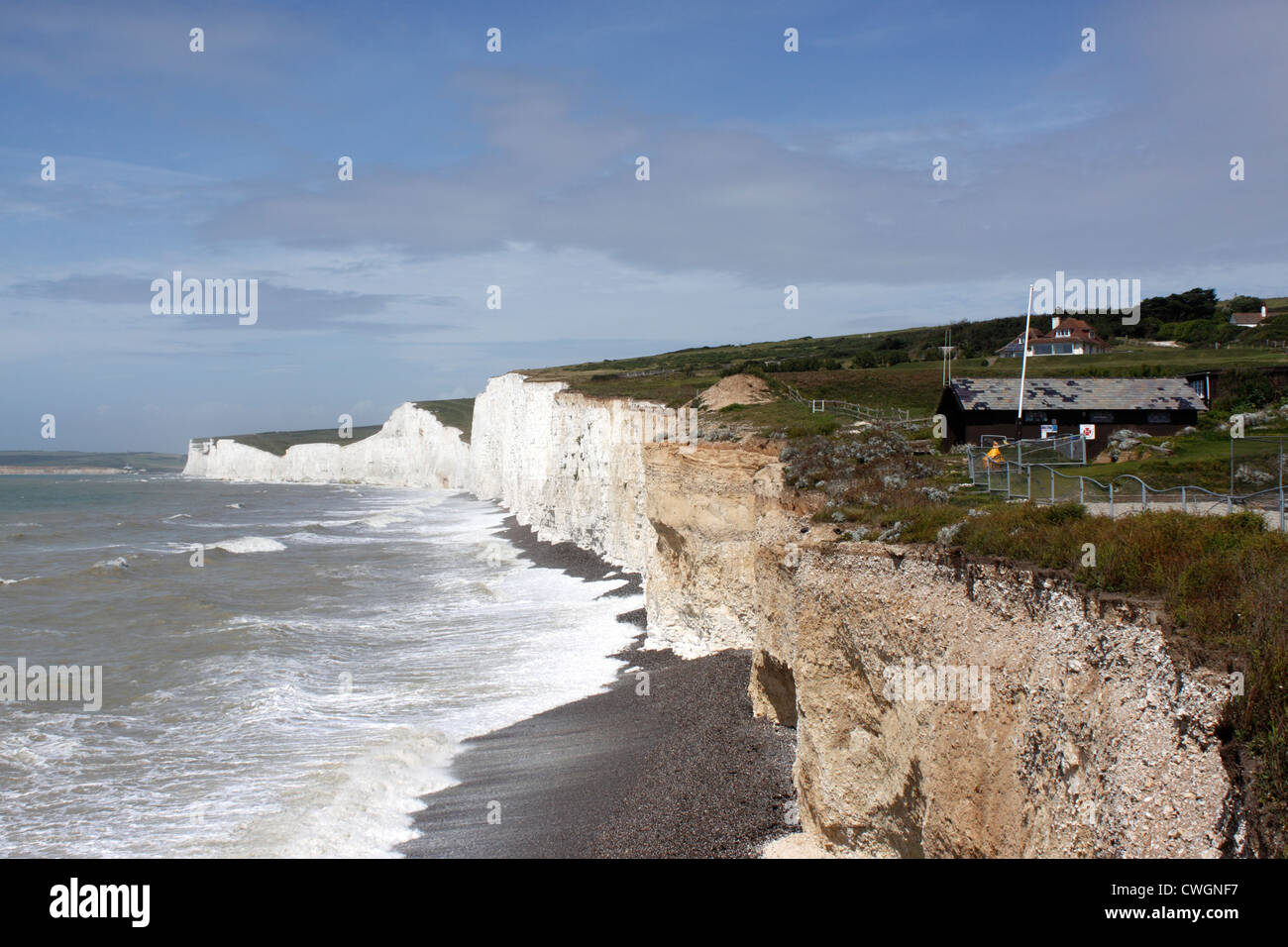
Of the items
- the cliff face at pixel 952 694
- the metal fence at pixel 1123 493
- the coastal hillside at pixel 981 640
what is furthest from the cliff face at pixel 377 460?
the metal fence at pixel 1123 493

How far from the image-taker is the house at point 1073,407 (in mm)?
23547

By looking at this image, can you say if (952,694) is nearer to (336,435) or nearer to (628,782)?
(628,782)

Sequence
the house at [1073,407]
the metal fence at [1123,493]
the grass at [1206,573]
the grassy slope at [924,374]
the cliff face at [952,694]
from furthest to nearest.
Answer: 1. the grassy slope at [924,374]
2. the house at [1073,407]
3. the metal fence at [1123,493]
4. the cliff face at [952,694]
5. the grass at [1206,573]

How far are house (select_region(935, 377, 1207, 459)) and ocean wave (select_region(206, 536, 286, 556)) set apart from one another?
127ft

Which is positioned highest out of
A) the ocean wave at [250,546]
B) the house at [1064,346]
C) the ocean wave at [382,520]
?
the house at [1064,346]

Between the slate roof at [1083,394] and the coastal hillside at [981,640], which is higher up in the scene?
the slate roof at [1083,394]

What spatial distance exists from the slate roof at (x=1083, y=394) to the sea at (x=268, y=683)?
12.9 meters

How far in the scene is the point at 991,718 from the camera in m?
7.88

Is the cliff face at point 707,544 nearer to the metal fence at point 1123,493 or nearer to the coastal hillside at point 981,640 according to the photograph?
the coastal hillside at point 981,640

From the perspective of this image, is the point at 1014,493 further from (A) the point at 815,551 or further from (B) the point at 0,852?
(B) the point at 0,852

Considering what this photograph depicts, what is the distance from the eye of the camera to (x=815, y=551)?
37.9 feet

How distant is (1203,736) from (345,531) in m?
60.2

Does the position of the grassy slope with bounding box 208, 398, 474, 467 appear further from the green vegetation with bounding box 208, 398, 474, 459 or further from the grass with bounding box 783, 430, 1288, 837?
the grass with bounding box 783, 430, 1288, 837
